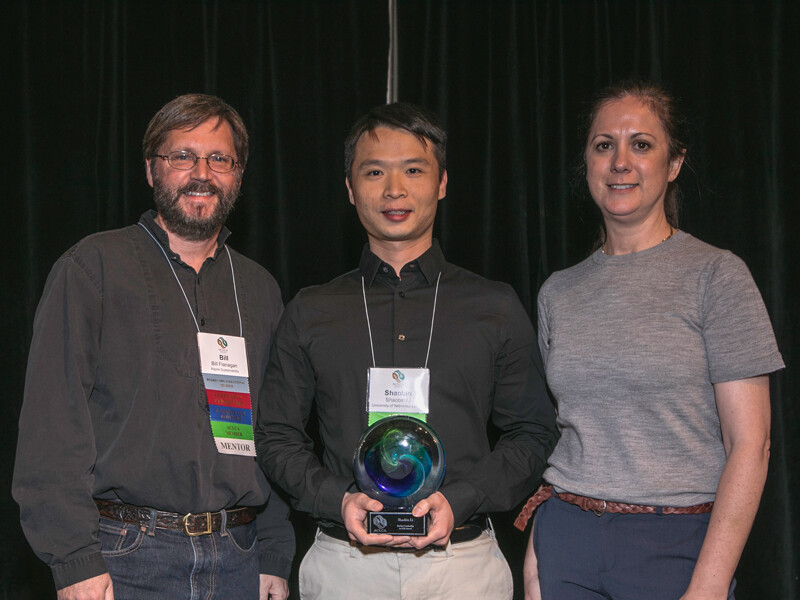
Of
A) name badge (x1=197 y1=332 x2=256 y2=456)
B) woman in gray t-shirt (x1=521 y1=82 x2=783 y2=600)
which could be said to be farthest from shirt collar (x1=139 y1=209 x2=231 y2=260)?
woman in gray t-shirt (x1=521 y1=82 x2=783 y2=600)

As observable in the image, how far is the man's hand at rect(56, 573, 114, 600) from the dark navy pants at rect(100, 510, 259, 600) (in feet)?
0.34

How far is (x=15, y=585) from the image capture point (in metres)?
3.48

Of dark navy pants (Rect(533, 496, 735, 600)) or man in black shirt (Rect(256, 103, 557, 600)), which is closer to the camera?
dark navy pants (Rect(533, 496, 735, 600))

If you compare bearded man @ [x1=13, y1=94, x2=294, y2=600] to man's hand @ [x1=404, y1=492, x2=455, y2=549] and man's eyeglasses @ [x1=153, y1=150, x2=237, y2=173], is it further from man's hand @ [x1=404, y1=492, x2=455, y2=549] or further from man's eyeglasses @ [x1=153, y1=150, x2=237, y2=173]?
man's hand @ [x1=404, y1=492, x2=455, y2=549]

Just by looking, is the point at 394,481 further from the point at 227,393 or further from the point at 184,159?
the point at 184,159

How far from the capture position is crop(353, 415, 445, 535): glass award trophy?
1.84m

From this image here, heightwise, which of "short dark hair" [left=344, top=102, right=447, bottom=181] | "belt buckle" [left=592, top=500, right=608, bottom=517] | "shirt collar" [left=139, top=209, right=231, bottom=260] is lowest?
"belt buckle" [left=592, top=500, right=608, bottom=517]

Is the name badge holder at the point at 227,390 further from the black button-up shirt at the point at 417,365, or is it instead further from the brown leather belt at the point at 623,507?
the brown leather belt at the point at 623,507

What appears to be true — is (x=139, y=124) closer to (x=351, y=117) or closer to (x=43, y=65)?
(x=43, y=65)

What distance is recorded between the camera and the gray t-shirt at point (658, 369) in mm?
1888

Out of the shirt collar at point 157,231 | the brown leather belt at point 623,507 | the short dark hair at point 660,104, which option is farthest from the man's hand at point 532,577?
the shirt collar at point 157,231

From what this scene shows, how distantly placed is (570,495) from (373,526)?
56cm

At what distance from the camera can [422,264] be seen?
2.28 m

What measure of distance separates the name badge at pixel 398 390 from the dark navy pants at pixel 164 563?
617 millimetres
